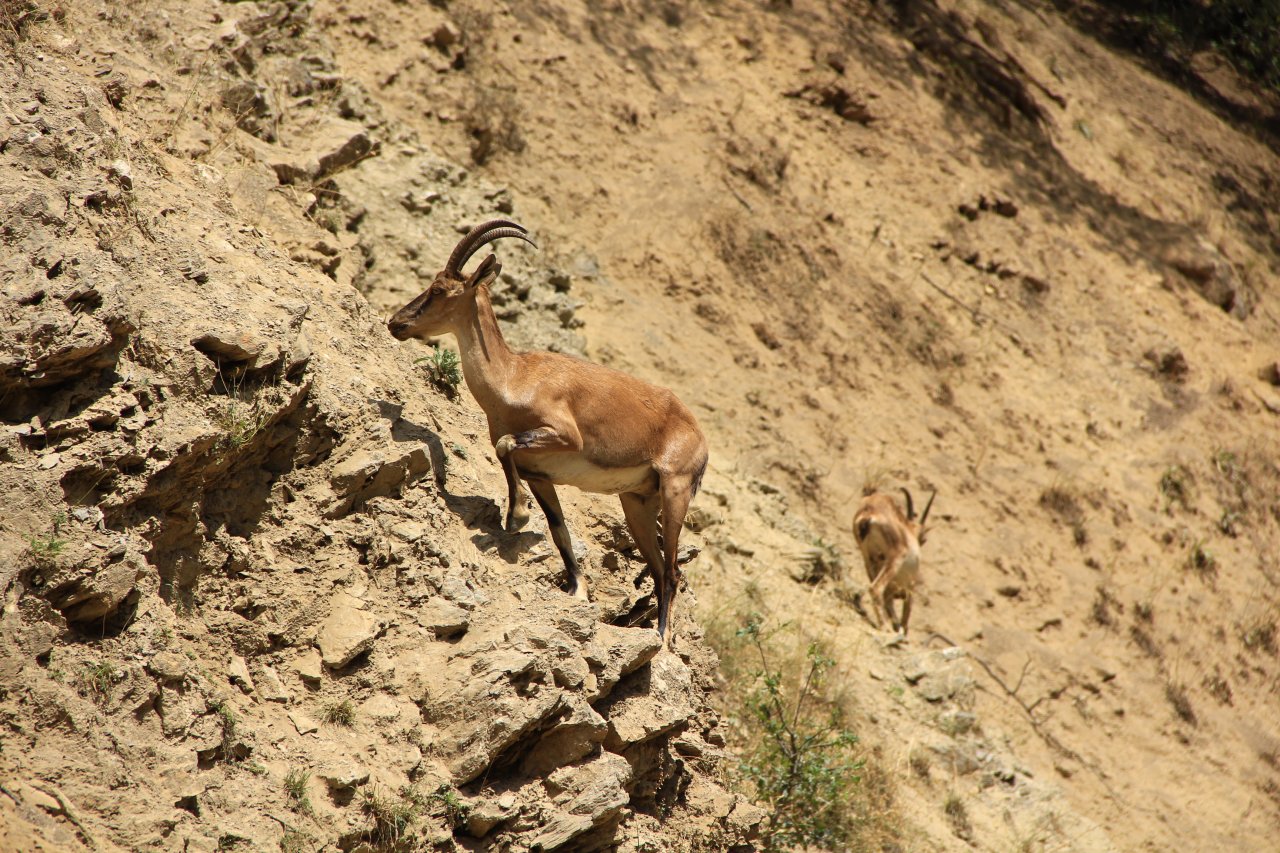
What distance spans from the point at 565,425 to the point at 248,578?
2257 mm

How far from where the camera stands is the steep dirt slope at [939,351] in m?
12.0

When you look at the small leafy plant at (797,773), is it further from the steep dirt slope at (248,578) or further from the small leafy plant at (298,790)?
the small leafy plant at (298,790)

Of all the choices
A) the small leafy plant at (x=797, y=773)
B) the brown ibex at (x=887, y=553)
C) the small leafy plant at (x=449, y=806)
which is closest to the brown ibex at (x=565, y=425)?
the small leafy plant at (x=797, y=773)

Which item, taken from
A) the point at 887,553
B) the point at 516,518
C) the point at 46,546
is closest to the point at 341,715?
the point at 46,546

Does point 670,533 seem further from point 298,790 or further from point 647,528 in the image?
point 298,790

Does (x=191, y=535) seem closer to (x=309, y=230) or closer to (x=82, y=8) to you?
(x=309, y=230)

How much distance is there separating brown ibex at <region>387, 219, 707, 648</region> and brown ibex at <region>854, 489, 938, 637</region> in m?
4.70

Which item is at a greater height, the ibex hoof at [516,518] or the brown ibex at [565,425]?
the brown ibex at [565,425]

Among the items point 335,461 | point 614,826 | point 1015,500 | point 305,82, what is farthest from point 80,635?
point 1015,500

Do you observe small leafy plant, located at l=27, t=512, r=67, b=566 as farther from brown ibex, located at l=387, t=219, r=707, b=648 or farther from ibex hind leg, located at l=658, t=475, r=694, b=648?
ibex hind leg, located at l=658, t=475, r=694, b=648

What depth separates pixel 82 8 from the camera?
827cm

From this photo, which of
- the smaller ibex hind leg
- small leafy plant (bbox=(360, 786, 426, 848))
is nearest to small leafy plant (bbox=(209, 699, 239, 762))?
small leafy plant (bbox=(360, 786, 426, 848))

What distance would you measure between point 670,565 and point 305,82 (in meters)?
5.77

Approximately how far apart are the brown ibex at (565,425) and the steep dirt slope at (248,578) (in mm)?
277
